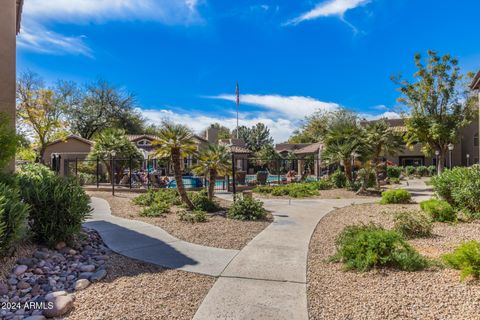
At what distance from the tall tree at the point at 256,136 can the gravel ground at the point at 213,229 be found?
48.2m

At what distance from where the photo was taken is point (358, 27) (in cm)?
1478

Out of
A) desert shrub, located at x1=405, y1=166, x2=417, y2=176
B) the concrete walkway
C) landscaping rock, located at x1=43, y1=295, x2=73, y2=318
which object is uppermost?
desert shrub, located at x1=405, y1=166, x2=417, y2=176

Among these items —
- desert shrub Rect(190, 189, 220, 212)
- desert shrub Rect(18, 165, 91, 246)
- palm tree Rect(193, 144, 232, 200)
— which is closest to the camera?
desert shrub Rect(18, 165, 91, 246)

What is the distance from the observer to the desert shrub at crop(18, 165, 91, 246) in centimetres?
505

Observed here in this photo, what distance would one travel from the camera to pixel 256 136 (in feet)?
191

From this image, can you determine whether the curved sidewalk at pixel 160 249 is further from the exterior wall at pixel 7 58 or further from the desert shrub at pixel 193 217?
the exterior wall at pixel 7 58

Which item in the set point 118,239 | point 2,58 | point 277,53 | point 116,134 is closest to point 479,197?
point 118,239

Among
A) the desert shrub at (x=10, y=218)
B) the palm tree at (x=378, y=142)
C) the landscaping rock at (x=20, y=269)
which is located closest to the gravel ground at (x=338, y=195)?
the palm tree at (x=378, y=142)

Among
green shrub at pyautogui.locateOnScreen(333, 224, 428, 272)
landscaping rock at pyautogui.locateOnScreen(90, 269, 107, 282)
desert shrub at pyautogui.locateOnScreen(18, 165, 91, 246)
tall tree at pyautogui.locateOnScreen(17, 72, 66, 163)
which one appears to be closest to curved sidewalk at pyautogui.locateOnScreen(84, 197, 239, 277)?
landscaping rock at pyautogui.locateOnScreen(90, 269, 107, 282)

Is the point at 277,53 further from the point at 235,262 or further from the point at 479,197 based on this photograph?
the point at 235,262

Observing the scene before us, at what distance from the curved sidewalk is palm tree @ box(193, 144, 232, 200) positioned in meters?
3.01

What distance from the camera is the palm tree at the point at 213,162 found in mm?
9977

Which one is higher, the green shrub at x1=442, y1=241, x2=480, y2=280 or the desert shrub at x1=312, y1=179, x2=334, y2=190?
the desert shrub at x1=312, y1=179, x2=334, y2=190

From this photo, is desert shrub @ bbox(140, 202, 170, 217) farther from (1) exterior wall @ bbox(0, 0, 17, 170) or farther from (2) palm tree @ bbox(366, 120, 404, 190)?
(2) palm tree @ bbox(366, 120, 404, 190)
